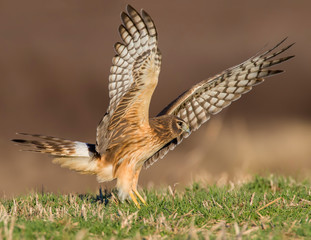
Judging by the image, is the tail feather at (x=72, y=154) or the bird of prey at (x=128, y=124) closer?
the bird of prey at (x=128, y=124)

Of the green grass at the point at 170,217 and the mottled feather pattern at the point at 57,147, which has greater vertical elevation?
the mottled feather pattern at the point at 57,147

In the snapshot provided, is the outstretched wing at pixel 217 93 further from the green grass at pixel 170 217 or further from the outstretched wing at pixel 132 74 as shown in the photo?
the green grass at pixel 170 217

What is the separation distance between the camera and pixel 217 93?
24.7ft

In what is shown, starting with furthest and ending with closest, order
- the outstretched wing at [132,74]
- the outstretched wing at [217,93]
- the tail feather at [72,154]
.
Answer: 1. the outstretched wing at [217,93]
2. the tail feather at [72,154]
3. the outstretched wing at [132,74]

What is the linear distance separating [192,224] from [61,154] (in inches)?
93.6

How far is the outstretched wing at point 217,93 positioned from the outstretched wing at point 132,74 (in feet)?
3.17

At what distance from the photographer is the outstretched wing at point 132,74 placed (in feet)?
19.6

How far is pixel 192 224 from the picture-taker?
14.8ft

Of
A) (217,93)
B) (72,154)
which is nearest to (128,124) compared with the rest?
(72,154)

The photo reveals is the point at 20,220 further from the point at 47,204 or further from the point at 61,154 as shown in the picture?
the point at 61,154

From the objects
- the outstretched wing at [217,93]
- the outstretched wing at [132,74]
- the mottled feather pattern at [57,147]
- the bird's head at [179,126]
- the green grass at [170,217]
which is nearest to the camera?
the green grass at [170,217]

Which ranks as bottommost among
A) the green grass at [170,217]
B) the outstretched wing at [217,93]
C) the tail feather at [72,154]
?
the green grass at [170,217]

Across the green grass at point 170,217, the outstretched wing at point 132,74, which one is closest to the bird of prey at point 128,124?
the outstretched wing at point 132,74

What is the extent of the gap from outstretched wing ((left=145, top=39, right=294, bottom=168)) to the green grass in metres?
1.23
